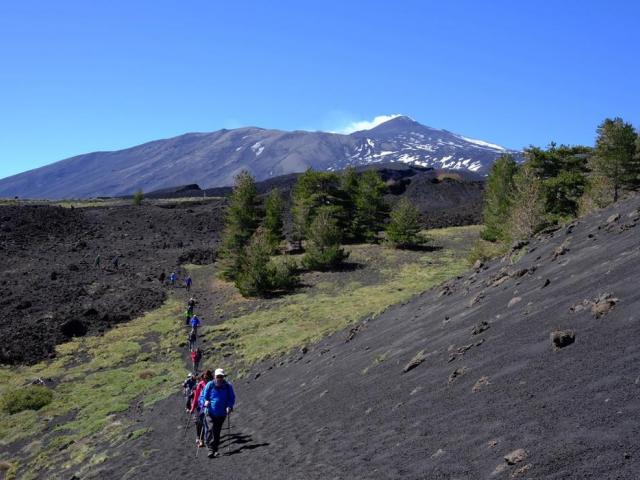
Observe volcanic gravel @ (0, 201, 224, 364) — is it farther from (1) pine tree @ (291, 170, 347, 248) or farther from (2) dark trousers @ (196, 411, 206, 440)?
(2) dark trousers @ (196, 411, 206, 440)

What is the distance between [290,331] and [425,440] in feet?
79.2

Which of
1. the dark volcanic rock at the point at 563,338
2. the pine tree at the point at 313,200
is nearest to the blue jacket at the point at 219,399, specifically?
the dark volcanic rock at the point at 563,338

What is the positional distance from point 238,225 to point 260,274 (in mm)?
10137

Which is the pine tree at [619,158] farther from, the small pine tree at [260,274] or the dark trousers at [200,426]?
the dark trousers at [200,426]

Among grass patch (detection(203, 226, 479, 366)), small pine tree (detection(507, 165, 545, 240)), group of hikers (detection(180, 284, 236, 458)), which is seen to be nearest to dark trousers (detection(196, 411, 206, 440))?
group of hikers (detection(180, 284, 236, 458))

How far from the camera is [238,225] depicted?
53.5 metres

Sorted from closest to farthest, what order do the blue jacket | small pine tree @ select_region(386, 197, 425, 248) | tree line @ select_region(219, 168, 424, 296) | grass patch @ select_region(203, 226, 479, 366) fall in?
the blue jacket < grass patch @ select_region(203, 226, 479, 366) < tree line @ select_region(219, 168, 424, 296) < small pine tree @ select_region(386, 197, 425, 248)

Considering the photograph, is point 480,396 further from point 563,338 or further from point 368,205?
point 368,205

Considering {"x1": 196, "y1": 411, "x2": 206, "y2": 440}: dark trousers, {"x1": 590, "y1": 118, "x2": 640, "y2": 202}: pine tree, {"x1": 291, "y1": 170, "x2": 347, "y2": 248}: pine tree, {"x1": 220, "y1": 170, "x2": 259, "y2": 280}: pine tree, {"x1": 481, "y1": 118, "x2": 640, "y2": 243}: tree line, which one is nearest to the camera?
{"x1": 196, "y1": 411, "x2": 206, "y2": 440}: dark trousers

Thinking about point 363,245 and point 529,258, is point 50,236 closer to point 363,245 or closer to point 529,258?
point 363,245

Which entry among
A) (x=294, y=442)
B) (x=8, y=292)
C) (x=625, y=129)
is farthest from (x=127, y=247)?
(x=294, y=442)

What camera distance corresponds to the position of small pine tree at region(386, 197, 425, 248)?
58.8m

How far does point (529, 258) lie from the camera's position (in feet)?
76.2

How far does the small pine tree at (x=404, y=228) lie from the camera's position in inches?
2317
